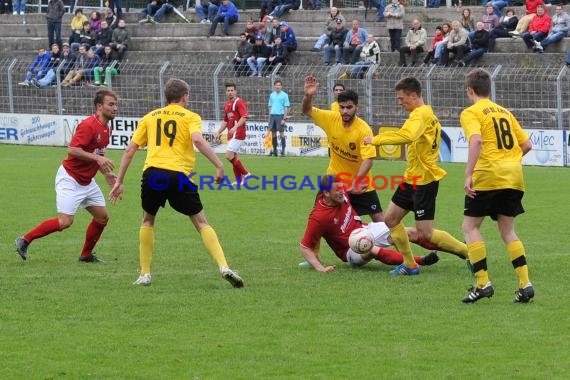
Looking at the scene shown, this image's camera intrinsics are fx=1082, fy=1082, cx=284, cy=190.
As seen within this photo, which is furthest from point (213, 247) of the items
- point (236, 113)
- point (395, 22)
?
point (395, 22)

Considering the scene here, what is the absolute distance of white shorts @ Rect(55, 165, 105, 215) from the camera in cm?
1193

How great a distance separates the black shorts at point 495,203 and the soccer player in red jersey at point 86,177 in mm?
4128

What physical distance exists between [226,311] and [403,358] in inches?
84.3

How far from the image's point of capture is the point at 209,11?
36.8 metres

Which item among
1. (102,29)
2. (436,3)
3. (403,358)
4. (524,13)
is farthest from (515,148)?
(102,29)

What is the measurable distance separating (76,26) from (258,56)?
8090 mm

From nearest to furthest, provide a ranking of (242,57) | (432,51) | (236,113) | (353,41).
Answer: (236,113) → (432,51) → (353,41) → (242,57)

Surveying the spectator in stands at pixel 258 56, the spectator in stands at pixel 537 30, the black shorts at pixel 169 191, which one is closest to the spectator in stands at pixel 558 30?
the spectator in stands at pixel 537 30

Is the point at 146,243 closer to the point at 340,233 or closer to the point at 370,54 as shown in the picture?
the point at 340,233

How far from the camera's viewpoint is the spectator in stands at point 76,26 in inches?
1430

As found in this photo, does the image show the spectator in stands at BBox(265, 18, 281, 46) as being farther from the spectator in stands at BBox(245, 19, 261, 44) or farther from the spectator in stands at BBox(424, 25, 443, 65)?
the spectator in stands at BBox(424, 25, 443, 65)

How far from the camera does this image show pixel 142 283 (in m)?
10.5

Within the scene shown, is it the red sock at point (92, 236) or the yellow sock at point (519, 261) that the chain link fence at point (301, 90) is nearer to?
the red sock at point (92, 236)

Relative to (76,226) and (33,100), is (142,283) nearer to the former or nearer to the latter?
(76,226)
